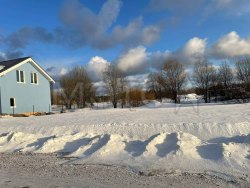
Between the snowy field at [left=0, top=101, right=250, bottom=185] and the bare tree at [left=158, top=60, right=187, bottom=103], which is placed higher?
the bare tree at [left=158, top=60, right=187, bottom=103]

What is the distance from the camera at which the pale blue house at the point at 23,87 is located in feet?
115

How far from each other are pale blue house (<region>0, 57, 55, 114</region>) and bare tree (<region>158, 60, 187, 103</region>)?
1365 inches

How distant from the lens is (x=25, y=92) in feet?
124

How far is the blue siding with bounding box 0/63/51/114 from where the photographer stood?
3484 cm

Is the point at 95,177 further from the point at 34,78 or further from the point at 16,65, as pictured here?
the point at 34,78

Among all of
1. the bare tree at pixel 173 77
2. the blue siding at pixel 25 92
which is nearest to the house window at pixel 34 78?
the blue siding at pixel 25 92

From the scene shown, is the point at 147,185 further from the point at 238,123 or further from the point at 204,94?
→ the point at 204,94

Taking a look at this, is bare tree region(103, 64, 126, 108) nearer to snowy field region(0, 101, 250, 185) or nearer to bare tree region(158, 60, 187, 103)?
bare tree region(158, 60, 187, 103)

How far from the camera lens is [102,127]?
15430 mm

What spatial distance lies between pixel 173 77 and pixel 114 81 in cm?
1490

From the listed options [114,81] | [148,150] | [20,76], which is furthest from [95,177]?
[114,81]

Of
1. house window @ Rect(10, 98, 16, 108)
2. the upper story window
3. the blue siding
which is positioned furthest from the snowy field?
the upper story window

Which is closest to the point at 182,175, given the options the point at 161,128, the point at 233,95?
the point at 161,128

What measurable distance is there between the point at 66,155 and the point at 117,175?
11.0 feet
